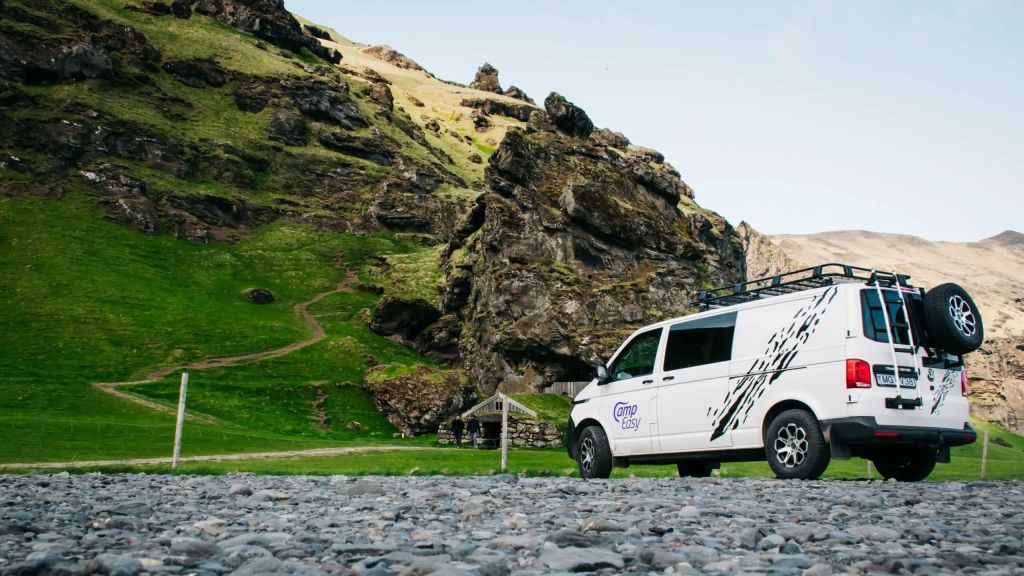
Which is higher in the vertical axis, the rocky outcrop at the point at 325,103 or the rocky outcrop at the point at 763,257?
the rocky outcrop at the point at 325,103

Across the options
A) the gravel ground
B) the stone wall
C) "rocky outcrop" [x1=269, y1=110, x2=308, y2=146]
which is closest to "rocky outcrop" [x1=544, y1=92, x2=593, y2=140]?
the stone wall

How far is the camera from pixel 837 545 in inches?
210

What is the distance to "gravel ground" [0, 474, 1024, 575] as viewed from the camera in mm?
4488

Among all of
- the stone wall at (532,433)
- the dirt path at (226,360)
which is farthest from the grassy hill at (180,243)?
the stone wall at (532,433)

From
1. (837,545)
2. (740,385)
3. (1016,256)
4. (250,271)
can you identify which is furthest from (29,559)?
(1016,256)

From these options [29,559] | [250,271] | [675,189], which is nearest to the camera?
[29,559]

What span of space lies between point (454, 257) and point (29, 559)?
251 feet

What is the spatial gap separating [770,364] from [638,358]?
309cm

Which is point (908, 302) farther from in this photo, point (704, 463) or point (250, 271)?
point (250, 271)

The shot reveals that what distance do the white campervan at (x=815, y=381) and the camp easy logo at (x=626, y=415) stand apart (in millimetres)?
32

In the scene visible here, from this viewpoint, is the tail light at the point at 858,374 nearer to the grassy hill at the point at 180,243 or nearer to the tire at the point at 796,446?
the tire at the point at 796,446

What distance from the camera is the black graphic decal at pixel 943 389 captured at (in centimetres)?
1177

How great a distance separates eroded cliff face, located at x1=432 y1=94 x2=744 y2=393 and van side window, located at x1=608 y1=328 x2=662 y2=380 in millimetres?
37578

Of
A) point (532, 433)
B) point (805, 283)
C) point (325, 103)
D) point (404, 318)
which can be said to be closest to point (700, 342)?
point (805, 283)
